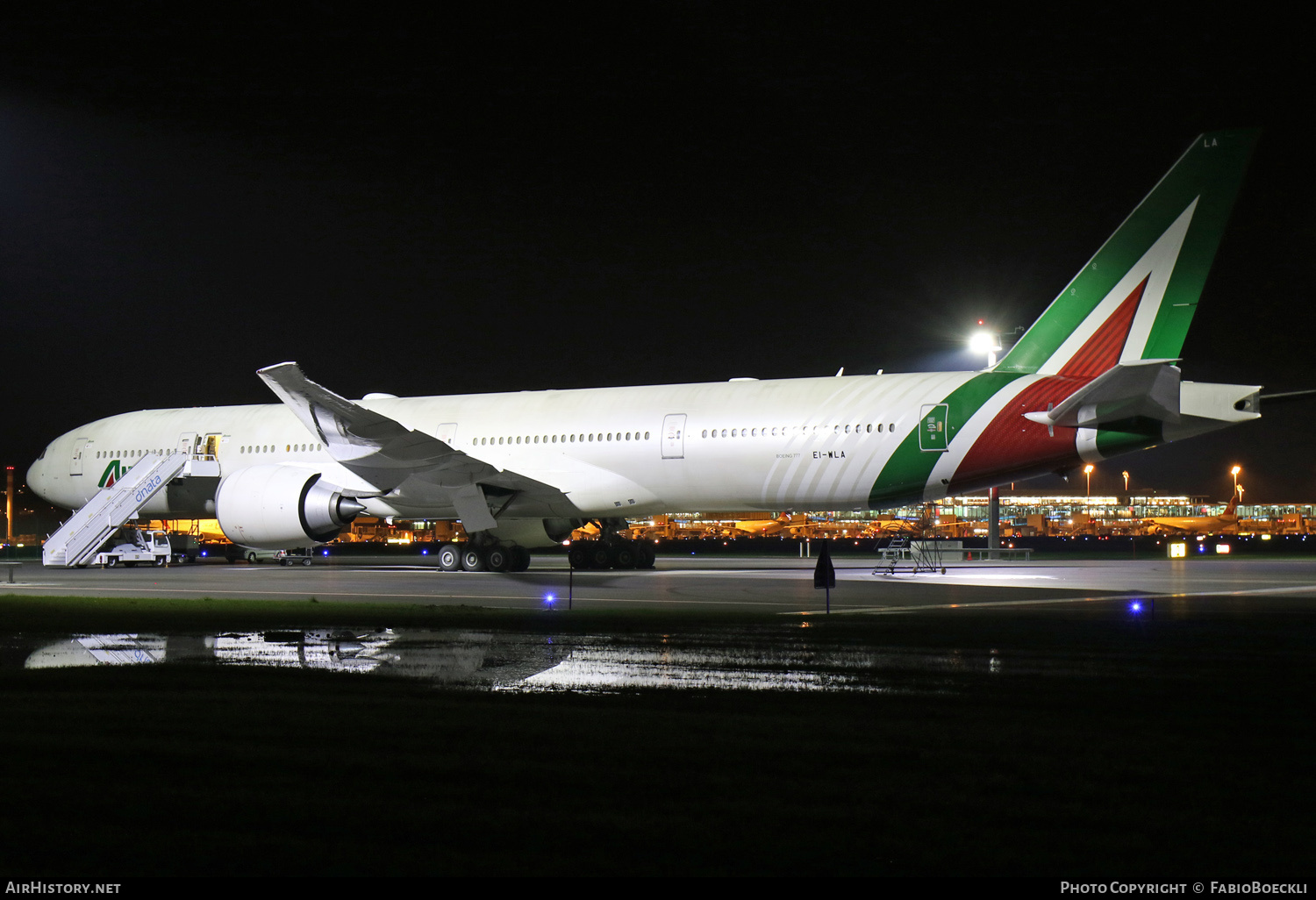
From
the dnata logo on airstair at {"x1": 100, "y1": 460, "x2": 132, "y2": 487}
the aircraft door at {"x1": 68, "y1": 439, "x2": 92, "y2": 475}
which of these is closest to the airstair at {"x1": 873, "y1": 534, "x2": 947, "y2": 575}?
the dnata logo on airstair at {"x1": 100, "y1": 460, "x2": 132, "y2": 487}

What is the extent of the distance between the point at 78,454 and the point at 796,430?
22405 millimetres

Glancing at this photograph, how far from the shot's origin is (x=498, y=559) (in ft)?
83.4

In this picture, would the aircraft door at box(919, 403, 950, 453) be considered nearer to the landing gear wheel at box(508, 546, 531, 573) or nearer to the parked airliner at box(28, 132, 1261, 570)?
the parked airliner at box(28, 132, 1261, 570)

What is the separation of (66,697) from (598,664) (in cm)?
402

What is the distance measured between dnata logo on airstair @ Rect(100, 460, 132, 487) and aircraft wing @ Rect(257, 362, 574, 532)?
10.4 metres

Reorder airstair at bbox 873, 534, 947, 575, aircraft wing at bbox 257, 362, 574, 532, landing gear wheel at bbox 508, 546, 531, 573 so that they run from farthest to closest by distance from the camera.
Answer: airstair at bbox 873, 534, 947, 575 < landing gear wheel at bbox 508, 546, 531, 573 < aircraft wing at bbox 257, 362, 574, 532

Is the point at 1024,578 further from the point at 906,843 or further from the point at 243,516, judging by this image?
the point at 906,843

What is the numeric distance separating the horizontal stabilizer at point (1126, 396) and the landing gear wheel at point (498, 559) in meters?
12.9

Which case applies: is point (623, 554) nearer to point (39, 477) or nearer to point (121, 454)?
point (121, 454)

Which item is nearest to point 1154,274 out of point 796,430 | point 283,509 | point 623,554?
point 796,430

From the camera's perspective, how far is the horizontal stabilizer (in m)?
17.4

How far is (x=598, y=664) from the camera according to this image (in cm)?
901

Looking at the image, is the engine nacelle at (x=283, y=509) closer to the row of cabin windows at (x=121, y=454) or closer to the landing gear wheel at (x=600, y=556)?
the landing gear wheel at (x=600, y=556)

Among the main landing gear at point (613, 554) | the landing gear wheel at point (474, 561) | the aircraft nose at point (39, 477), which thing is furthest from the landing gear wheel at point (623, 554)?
the aircraft nose at point (39, 477)
